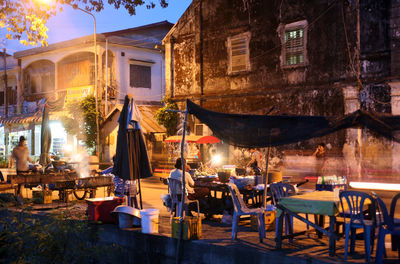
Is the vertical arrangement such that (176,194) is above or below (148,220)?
above

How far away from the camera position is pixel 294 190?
Answer: 818 centimetres

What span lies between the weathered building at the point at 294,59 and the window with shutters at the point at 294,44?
5cm

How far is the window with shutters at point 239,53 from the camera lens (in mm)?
21281

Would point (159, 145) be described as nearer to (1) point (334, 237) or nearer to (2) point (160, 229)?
(2) point (160, 229)

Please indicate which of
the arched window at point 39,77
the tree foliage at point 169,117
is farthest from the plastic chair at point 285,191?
the arched window at point 39,77

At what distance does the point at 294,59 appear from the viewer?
781 inches

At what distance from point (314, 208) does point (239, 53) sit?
15.7m

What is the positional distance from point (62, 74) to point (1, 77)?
28.9 feet

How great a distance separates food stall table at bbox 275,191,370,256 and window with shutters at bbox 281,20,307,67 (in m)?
13.2

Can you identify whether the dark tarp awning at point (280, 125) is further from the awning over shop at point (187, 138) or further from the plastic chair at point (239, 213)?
the awning over shop at point (187, 138)

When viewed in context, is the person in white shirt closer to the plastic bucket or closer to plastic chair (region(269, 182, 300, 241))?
the plastic bucket

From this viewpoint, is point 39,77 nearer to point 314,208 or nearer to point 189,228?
point 189,228

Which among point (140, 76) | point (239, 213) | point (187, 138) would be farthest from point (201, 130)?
point (239, 213)

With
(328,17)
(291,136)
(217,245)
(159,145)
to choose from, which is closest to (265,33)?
(328,17)
